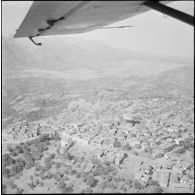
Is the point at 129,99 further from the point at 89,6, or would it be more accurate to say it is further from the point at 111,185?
the point at 89,6

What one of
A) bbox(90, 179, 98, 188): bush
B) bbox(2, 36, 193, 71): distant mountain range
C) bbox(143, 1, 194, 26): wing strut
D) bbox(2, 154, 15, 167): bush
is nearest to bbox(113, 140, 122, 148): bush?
bbox(90, 179, 98, 188): bush

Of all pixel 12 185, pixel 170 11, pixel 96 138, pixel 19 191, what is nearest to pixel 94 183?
pixel 19 191

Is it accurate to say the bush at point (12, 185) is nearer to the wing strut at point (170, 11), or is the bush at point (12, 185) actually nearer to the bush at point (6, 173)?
the bush at point (6, 173)

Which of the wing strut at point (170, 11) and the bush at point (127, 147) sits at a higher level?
the wing strut at point (170, 11)

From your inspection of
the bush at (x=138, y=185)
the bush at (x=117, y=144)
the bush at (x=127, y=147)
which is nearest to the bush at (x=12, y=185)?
the bush at (x=138, y=185)

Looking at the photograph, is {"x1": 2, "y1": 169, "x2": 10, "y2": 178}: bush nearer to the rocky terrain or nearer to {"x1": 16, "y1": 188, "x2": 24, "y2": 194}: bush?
the rocky terrain

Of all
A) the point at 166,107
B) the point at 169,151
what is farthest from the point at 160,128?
the point at 166,107

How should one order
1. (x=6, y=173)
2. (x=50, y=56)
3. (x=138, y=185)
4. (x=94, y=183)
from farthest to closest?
(x=50, y=56) < (x=6, y=173) < (x=94, y=183) < (x=138, y=185)

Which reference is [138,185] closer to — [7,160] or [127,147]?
[127,147]

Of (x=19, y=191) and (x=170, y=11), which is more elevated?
(x=170, y=11)
